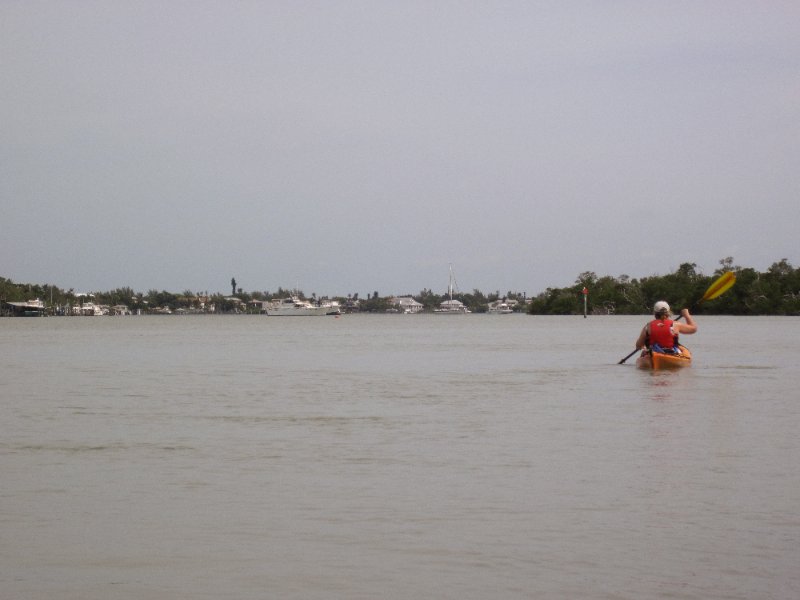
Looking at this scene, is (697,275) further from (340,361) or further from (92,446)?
(92,446)

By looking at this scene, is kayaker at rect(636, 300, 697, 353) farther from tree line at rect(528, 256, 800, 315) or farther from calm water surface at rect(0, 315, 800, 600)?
tree line at rect(528, 256, 800, 315)

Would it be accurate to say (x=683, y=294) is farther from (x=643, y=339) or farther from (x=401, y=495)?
(x=401, y=495)

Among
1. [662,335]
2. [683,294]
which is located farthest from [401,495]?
[683,294]

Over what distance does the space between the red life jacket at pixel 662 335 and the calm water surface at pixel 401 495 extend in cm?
654

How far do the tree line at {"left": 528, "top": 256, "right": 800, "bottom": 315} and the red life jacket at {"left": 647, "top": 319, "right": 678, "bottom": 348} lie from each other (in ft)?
299

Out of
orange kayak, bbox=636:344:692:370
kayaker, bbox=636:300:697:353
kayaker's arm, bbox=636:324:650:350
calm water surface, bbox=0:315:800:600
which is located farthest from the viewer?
kayaker's arm, bbox=636:324:650:350

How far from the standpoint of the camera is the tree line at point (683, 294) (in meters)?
131

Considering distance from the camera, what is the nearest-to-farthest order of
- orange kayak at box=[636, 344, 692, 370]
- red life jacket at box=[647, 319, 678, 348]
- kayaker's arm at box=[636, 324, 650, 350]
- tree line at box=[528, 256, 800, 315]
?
1. red life jacket at box=[647, 319, 678, 348]
2. orange kayak at box=[636, 344, 692, 370]
3. kayaker's arm at box=[636, 324, 650, 350]
4. tree line at box=[528, 256, 800, 315]

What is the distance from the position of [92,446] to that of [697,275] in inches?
5652

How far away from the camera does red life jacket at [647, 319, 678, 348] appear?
100 ft

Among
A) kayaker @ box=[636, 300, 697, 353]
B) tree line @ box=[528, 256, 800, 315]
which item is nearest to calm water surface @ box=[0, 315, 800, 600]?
kayaker @ box=[636, 300, 697, 353]

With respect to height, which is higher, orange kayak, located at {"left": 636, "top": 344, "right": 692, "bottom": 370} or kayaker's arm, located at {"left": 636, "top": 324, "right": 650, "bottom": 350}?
kayaker's arm, located at {"left": 636, "top": 324, "right": 650, "bottom": 350}

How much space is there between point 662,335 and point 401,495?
2101 centimetres

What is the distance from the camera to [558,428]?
55.9 feet
